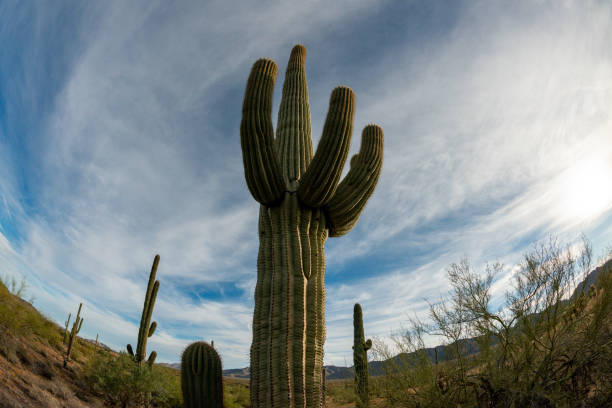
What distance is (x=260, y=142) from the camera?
5703 mm

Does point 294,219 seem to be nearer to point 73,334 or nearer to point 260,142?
point 260,142

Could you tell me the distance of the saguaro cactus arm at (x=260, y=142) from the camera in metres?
5.68

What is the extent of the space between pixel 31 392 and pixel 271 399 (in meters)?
5.60

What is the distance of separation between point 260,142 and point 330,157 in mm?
1131

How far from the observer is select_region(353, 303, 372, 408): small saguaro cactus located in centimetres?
891

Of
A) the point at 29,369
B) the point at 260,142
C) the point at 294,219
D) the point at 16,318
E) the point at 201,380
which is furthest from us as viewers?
the point at 16,318

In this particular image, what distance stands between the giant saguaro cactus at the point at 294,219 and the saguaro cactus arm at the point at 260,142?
16mm

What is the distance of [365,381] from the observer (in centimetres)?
1062

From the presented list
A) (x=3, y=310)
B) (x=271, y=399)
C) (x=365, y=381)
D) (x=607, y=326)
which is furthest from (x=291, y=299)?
(x=3, y=310)

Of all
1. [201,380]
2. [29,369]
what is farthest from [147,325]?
[201,380]

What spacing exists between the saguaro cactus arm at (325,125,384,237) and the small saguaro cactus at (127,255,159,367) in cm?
861

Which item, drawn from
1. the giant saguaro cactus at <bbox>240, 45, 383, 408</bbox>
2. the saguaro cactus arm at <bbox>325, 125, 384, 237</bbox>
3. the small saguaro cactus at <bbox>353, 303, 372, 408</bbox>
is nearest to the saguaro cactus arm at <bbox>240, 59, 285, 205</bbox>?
the giant saguaro cactus at <bbox>240, 45, 383, 408</bbox>

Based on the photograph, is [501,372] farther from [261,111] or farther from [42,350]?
[42,350]

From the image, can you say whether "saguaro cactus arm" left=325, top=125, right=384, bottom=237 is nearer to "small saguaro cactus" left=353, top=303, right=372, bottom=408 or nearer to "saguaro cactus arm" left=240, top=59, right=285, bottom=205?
"saguaro cactus arm" left=240, top=59, right=285, bottom=205
